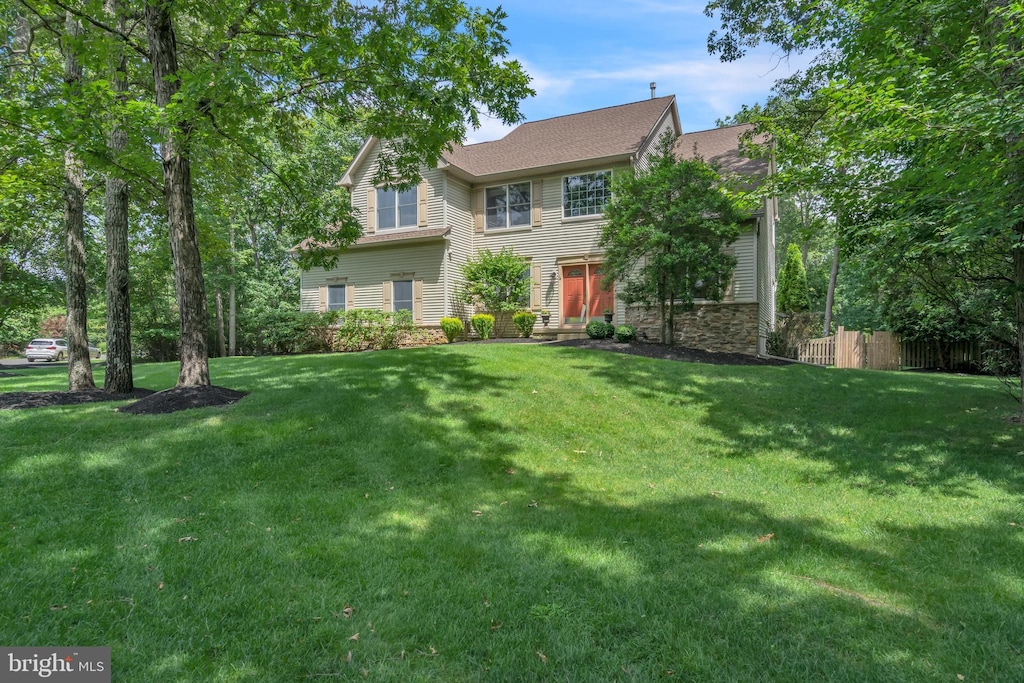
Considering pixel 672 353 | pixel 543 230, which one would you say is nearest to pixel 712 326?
pixel 672 353

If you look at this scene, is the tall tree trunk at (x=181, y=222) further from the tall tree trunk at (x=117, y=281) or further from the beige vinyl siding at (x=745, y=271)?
the beige vinyl siding at (x=745, y=271)

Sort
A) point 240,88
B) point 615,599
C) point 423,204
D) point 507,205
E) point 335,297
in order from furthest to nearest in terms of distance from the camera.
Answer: point 335,297 < point 507,205 < point 423,204 < point 240,88 < point 615,599

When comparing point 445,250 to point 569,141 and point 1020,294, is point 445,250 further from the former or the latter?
point 1020,294

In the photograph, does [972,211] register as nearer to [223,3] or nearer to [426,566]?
[426,566]

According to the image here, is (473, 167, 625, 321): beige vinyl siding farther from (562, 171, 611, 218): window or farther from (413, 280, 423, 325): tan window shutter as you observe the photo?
(413, 280, 423, 325): tan window shutter

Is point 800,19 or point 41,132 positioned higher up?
point 800,19

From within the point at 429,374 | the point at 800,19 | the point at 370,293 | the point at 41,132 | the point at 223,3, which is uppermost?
the point at 800,19

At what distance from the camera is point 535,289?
17000 mm

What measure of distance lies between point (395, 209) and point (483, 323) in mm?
5601

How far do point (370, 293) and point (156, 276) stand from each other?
8799 mm

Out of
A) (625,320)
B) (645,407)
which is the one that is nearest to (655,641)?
(645,407)

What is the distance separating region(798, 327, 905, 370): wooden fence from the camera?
1527 centimetres

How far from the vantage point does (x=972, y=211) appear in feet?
16.9

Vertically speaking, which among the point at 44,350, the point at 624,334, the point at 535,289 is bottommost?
the point at 44,350
